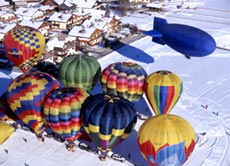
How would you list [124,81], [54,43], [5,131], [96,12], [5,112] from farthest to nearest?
[96,12] < [54,43] < [5,112] < [124,81] < [5,131]

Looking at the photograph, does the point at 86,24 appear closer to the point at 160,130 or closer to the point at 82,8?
the point at 82,8

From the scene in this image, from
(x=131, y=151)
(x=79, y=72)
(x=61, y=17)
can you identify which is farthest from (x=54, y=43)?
(x=131, y=151)

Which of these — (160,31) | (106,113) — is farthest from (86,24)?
(106,113)

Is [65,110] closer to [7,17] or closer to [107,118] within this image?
[107,118]

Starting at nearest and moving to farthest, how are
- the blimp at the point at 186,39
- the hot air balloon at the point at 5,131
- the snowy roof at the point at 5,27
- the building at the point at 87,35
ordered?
the hot air balloon at the point at 5,131
the blimp at the point at 186,39
the building at the point at 87,35
the snowy roof at the point at 5,27

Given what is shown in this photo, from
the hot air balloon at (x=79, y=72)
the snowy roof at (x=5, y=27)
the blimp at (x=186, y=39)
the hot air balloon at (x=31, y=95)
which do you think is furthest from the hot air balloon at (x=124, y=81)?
the snowy roof at (x=5, y=27)

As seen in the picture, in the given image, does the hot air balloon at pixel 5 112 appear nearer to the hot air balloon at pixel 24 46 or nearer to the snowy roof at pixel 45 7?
the hot air balloon at pixel 24 46
